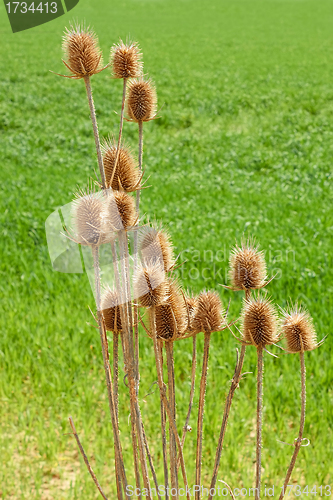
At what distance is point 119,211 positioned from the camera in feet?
3.71

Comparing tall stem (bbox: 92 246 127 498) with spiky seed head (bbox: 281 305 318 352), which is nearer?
tall stem (bbox: 92 246 127 498)

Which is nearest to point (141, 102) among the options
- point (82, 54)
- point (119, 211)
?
point (82, 54)

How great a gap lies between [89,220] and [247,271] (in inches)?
17.3

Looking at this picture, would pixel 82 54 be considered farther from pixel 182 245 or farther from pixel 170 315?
pixel 182 245

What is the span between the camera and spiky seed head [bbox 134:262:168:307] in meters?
1.13

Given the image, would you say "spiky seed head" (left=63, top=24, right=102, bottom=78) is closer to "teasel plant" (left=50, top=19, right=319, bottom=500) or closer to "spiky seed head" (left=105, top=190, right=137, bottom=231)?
"teasel plant" (left=50, top=19, right=319, bottom=500)

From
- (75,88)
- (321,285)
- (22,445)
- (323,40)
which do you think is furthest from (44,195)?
(323,40)

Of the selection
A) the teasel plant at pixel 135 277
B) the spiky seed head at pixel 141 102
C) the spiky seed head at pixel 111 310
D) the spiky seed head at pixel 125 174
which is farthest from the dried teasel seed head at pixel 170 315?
the spiky seed head at pixel 141 102

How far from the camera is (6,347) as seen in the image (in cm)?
429

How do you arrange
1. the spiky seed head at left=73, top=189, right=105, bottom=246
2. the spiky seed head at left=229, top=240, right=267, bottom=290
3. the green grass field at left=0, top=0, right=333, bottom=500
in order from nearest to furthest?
the spiky seed head at left=73, top=189, right=105, bottom=246, the spiky seed head at left=229, top=240, right=267, bottom=290, the green grass field at left=0, top=0, right=333, bottom=500

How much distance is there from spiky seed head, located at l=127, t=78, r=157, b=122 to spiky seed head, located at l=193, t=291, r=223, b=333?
495 mm

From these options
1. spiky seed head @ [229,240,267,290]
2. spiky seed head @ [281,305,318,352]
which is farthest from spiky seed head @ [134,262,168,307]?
spiky seed head @ [281,305,318,352]

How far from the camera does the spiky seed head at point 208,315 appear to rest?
1.28m

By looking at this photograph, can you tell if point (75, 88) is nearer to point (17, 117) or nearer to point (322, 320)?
point (17, 117)
